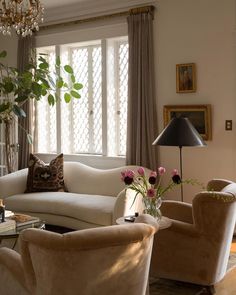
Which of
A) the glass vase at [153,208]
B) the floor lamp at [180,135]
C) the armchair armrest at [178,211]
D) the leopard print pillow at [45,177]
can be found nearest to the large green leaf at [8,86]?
the leopard print pillow at [45,177]

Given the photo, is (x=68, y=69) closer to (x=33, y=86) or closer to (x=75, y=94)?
(x=75, y=94)

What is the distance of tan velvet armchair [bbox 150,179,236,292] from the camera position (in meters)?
3.15

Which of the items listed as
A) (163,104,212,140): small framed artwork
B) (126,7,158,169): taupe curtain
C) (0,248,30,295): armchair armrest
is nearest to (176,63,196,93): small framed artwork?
(163,104,212,140): small framed artwork

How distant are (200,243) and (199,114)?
2.10m

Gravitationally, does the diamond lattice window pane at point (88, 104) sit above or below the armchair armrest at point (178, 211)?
above

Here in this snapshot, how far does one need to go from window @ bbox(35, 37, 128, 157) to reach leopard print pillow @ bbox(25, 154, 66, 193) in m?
0.77

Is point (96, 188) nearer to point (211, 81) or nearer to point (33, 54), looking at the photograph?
point (211, 81)

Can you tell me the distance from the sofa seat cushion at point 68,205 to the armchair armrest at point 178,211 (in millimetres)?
816

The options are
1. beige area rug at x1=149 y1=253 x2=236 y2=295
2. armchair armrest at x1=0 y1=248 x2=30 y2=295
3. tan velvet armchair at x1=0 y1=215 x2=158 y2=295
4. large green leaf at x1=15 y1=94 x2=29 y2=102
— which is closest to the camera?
tan velvet armchair at x1=0 y1=215 x2=158 y2=295

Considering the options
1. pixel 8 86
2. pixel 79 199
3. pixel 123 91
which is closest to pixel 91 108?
pixel 123 91

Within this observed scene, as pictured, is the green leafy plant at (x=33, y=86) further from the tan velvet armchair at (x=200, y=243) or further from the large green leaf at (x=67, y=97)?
the tan velvet armchair at (x=200, y=243)

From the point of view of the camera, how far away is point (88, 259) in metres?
2.20

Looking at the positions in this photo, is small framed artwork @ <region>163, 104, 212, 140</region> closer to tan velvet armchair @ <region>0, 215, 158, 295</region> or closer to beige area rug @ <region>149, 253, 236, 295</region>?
beige area rug @ <region>149, 253, 236, 295</region>

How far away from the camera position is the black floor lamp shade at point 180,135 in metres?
4.13
